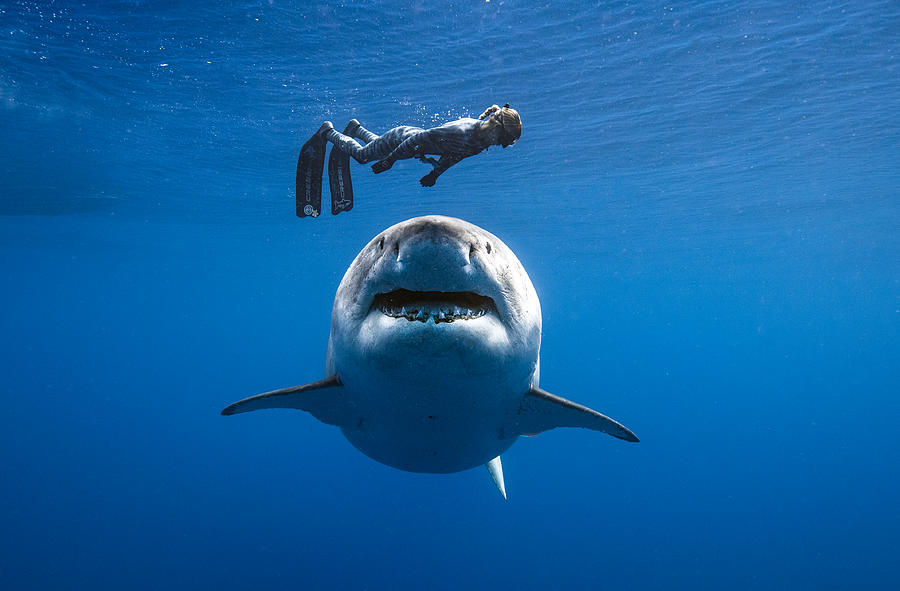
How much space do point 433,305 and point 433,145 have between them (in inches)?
125

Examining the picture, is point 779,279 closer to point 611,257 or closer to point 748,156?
point 611,257

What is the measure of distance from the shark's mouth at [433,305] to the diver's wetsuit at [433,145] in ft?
8.80

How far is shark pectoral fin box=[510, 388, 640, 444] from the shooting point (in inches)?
137

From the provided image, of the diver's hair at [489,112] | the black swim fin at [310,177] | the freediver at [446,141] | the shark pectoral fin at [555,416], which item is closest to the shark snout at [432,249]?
the shark pectoral fin at [555,416]

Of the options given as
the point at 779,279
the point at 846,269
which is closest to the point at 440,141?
the point at 846,269

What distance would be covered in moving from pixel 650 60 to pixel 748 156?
329 inches

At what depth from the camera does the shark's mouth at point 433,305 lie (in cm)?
250

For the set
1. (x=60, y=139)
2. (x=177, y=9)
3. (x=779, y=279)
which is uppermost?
(x=177, y=9)

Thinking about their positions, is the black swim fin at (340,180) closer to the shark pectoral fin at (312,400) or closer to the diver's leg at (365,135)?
the diver's leg at (365,135)

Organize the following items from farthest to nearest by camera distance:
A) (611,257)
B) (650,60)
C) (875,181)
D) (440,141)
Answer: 1. (611,257)
2. (875,181)
3. (650,60)
4. (440,141)

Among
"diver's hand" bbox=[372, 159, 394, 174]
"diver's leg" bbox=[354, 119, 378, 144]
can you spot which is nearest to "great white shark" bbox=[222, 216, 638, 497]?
"diver's hand" bbox=[372, 159, 394, 174]

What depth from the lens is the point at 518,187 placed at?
21.5m

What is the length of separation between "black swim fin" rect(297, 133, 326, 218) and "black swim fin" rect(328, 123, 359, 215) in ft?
0.57

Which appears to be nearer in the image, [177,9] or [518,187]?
[177,9]
